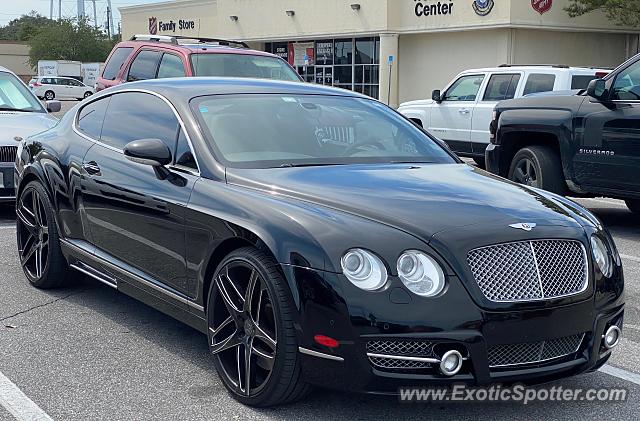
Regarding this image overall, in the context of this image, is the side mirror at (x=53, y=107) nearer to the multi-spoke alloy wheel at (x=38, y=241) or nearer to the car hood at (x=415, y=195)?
the multi-spoke alloy wheel at (x=38, y=241)

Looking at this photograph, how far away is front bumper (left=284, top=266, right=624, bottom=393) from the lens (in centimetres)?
370

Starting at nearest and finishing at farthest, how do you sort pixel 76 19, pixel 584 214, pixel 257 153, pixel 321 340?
pixel 321 340 < pixel 584 214 < pixel 257 153 < pixel 76 19

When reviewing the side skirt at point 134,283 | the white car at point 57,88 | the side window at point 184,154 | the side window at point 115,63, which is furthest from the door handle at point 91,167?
the white car at point 57,88

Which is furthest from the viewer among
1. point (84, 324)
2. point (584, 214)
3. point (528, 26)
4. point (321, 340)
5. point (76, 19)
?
point (76, 19)

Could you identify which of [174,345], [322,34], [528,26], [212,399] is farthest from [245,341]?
[322,34]

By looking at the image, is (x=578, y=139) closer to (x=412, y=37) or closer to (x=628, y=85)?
(x=628, y=85)

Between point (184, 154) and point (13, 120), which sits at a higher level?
point (184, 154)

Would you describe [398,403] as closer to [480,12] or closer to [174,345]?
[174,345]

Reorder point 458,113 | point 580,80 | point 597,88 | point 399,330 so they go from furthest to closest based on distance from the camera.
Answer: point 458,113 → point 580,80 → point 597,88 → point 399,330

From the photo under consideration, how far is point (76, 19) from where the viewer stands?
76.9 meters

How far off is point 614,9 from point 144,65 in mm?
19198

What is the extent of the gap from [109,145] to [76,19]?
7568 centimetres

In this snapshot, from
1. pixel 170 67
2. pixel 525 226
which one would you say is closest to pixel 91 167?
pixel 525 226

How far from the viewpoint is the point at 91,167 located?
18.7 ft
